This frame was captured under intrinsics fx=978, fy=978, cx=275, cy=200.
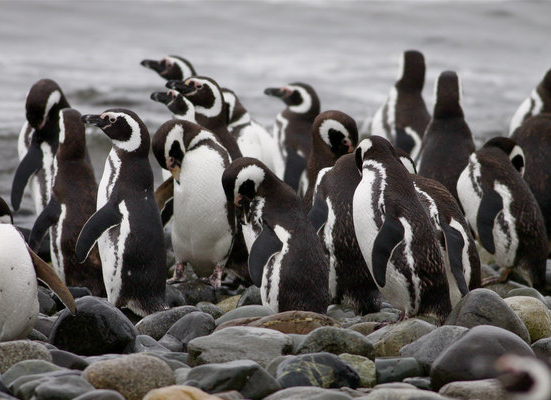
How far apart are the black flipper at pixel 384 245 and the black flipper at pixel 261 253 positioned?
2.25ft

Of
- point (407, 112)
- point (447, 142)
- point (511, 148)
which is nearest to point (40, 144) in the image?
point (447, 142)

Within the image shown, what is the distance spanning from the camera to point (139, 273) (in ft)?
19.6

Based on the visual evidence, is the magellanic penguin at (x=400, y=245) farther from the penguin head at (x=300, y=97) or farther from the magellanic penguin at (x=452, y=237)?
the penguin head at (x=300, y=97)

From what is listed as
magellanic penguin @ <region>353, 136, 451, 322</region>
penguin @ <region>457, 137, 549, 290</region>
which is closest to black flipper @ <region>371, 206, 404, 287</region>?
magellanic penguin @ <region>353, 136, 451, 322</region>

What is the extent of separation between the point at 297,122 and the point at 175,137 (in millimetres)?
3916

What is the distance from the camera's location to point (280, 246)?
564 cm

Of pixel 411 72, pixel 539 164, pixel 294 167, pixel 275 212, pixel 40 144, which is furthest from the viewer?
pixel 411 72

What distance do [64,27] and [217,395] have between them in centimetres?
2140

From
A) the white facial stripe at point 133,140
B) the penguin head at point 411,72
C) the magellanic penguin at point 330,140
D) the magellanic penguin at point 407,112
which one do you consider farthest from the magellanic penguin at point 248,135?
the white facial stripe at point 133,140

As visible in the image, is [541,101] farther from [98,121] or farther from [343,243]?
[98,121]

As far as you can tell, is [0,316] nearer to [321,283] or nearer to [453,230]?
[321,283]

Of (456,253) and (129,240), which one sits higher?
(456,253)

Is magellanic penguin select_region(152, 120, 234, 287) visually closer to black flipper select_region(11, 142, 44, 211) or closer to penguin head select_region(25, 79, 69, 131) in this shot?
black flipper select_region(11, 142, 44, 211)

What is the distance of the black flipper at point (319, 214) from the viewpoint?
19.7 feet
